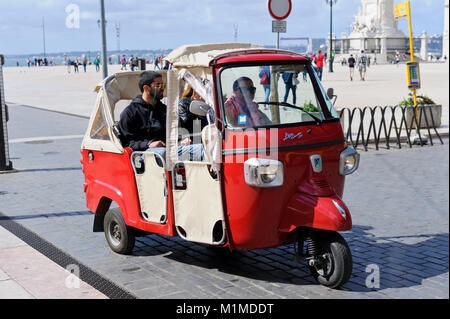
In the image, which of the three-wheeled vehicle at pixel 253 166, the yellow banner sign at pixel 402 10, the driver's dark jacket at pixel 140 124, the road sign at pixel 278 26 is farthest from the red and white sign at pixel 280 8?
the driver's dark jacket at pixel 140 124

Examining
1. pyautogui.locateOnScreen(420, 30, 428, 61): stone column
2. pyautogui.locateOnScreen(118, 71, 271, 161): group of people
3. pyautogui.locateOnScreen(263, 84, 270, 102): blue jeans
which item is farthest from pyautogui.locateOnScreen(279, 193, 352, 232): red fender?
pyautogui.locateOnScreen(420, 30, 428, 61): stone column

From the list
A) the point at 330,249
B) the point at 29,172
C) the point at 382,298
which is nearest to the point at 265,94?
the point at 330,249

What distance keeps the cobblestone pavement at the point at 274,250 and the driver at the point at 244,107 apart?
141 cm

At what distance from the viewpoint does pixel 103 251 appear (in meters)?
6.89

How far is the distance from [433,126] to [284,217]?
11.6 metres

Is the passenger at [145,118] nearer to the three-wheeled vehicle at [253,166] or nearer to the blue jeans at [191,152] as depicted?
the three-wheeled vehicle at [253,166]

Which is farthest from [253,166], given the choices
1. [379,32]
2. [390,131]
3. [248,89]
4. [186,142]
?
[379,32]

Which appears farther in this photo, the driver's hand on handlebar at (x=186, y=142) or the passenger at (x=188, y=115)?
the passenger at (x=188, y=115)

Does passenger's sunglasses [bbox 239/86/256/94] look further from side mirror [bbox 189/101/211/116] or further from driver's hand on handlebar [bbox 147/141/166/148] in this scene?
driver's hand on handlebar [bbox 147/141/166/148]

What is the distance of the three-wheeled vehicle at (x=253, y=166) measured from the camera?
5.44m

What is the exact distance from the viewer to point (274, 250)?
688 cm

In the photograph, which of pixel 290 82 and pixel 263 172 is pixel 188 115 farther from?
pixel 263 172

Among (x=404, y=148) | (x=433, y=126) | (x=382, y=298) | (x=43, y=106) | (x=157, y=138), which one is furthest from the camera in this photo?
(x=43, y=106)

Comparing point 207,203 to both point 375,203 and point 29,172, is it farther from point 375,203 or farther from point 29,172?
point 29,172
